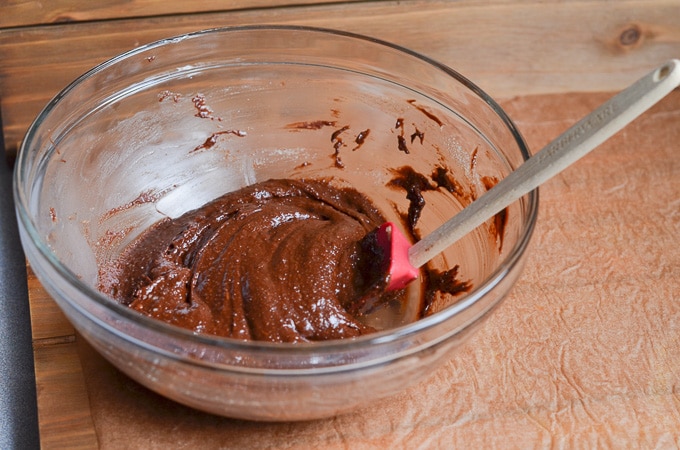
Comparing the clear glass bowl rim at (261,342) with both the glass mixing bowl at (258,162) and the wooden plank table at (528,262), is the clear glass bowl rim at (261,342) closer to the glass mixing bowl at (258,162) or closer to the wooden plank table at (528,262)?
the glass mixing bowl at (258,162)

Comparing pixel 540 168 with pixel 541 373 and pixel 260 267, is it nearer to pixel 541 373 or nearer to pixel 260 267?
pixel 541 373

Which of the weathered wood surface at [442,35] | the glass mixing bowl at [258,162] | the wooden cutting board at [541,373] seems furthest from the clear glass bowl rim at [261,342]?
the weathered wood surface at [442,35]

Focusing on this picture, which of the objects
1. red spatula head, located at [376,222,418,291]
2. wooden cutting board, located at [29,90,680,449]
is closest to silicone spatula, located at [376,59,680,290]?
red spatula head, located at [376,222,418,291]

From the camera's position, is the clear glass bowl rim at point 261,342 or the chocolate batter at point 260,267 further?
the chocolate batter at point 260,267

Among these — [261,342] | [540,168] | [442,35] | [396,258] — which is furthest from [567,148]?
[442,35]

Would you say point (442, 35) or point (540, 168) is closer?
point (540, 168)

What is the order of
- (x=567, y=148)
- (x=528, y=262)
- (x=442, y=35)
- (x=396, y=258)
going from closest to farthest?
(x=567, y=148) < (x=396, y=258) < (x=528, y=262) < (x=442, y=35)
